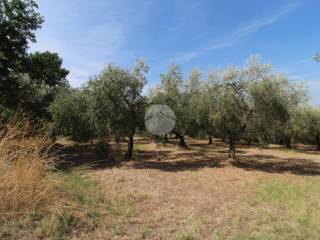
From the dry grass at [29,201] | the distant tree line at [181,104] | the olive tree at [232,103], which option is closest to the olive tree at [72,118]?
the distant tree line at [181,104]

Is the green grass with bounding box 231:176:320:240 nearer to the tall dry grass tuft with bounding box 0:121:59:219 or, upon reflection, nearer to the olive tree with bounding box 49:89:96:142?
the tall dry grass tuft with bounding box 0:121:59:219

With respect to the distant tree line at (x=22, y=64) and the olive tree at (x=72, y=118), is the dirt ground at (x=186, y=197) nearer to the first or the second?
the olive tree at (x=72, y=118)

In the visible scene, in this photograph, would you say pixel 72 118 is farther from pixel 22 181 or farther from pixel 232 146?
pixel 22 181

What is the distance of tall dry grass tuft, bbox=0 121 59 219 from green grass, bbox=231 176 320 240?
3140 millimetres

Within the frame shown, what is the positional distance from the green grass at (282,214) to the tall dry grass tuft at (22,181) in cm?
314

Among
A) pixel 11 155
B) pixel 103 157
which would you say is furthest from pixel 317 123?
pixel 11 155

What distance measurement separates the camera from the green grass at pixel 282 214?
210 inches

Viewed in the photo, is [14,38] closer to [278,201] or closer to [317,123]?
[278,201]

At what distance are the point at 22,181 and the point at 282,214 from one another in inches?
212

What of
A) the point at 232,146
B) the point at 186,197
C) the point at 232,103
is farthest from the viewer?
the point at 232,146

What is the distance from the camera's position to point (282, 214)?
22.1ft

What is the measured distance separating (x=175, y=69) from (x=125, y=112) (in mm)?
12324

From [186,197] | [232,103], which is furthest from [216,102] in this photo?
[186,197]

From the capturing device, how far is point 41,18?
20469 millimetres
